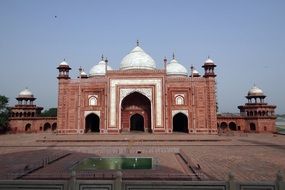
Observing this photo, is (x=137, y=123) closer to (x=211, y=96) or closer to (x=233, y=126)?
(x=211, y=96)

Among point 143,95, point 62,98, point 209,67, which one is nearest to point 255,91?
point 209,67

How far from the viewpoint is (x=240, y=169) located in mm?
9000

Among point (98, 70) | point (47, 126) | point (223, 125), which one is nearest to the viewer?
point (223, 125)

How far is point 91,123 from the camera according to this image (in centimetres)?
2802

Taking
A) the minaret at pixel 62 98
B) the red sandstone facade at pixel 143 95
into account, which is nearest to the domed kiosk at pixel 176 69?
the red sandstone facade at pixel 143 95

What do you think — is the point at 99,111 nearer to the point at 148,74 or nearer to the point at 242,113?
the point at 148,74

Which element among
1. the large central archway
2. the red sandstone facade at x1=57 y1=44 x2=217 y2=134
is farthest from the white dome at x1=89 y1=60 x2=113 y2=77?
the large central archway

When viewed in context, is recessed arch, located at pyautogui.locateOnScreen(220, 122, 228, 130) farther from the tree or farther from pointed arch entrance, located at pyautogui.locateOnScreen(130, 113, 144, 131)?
the tree

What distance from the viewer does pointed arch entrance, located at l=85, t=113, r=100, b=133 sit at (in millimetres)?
27109

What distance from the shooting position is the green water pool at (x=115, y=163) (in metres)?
9.82

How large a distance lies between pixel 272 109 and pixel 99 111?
1820cm

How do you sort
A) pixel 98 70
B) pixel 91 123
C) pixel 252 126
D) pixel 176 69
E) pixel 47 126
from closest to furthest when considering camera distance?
pixel 91 123, pixel 252 126, pixel 176 69, pixel 98 70, pixel 47 126

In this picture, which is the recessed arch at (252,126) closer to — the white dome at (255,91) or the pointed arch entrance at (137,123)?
the white dome at (255,91)

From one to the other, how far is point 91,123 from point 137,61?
7846 mm
